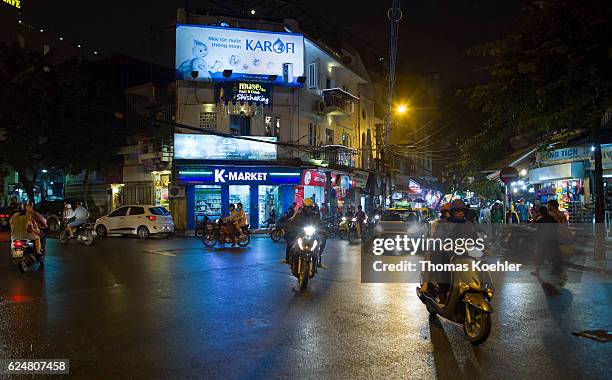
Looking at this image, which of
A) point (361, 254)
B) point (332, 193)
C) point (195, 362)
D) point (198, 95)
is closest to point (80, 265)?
point (361, 254)

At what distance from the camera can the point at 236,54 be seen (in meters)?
28.8

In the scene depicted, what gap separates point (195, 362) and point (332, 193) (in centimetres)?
2891

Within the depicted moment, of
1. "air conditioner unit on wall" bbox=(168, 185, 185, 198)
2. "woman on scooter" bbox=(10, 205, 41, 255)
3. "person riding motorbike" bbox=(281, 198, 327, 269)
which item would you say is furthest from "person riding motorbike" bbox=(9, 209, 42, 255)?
"air conditioner unit on wall" bbox=(168, 185, 185, 198)

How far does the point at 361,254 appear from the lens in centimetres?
1655

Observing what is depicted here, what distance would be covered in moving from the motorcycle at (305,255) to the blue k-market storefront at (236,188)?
18167 mm

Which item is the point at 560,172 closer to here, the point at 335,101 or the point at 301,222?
the point at 301,222

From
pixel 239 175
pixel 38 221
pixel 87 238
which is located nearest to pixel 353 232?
pixel 239 175

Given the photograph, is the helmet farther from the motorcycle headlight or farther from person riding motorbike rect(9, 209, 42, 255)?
person riding motorbike rect(9, 209, 42, 255)

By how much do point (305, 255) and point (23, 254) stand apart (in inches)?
287

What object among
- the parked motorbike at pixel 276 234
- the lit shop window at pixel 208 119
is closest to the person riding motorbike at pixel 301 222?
the parked motorbike at pixel 276 234

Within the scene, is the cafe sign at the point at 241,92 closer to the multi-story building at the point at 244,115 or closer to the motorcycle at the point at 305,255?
the multi-story building at the point at 244,115

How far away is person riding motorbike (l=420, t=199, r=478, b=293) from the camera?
21.7 feet

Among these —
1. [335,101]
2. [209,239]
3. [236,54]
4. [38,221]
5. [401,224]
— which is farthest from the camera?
[335,101]

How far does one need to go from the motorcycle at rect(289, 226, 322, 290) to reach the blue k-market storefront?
715 inches
